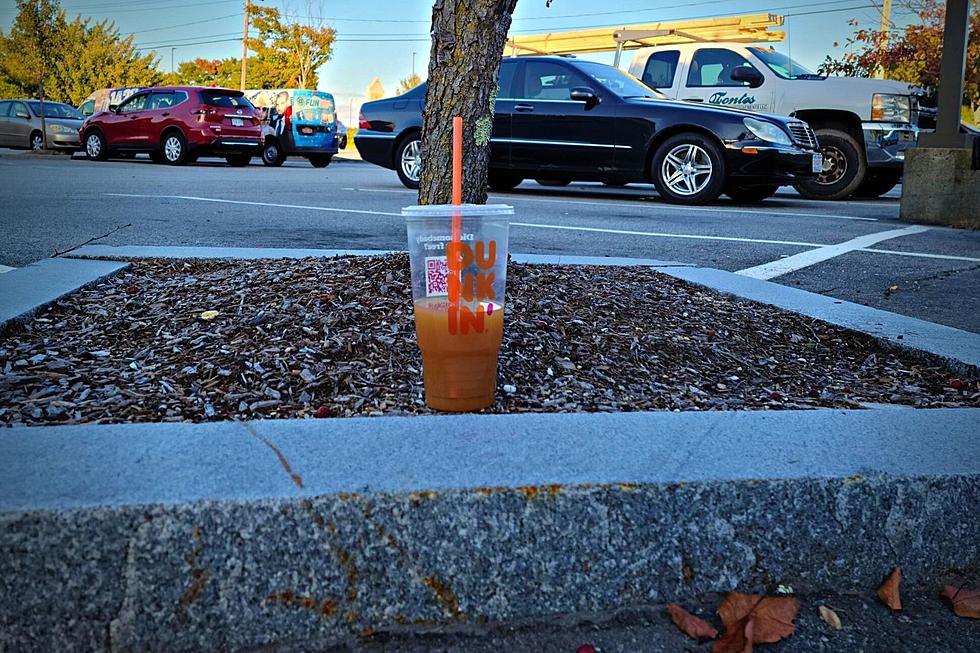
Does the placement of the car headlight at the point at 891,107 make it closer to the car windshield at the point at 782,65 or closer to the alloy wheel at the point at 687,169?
the car windshield at the point at 782,65

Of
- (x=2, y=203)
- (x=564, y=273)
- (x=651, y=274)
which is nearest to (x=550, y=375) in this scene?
(x=564, y=273)

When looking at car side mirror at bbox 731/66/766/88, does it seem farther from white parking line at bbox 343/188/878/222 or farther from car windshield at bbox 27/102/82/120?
car windshield at bbox 27/102/82/120

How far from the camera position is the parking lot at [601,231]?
207 inches

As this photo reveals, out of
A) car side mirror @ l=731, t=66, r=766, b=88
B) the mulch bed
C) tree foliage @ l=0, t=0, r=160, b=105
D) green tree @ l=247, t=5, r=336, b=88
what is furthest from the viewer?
green tree @ l=247, t=5, r=336, b=88

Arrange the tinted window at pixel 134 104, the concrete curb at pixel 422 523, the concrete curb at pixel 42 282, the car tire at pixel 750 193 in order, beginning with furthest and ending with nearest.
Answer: the tinted window at pixel 134 104
the car tire at pixel 750 193
the concrete curb at pixel 42 282
the concrete curb at pixel 422 523

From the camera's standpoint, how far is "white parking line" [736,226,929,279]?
17.8 ft

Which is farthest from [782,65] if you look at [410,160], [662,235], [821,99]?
[662,235]

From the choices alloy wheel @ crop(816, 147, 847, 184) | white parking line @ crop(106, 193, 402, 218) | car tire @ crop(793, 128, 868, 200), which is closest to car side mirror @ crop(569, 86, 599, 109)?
car tire @ crop(793, 128, 868, 200)

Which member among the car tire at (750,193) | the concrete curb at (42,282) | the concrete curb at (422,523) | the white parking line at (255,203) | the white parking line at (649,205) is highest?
the car tire at (750,193)

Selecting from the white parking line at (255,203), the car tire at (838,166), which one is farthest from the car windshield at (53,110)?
the car tire at (838,166)

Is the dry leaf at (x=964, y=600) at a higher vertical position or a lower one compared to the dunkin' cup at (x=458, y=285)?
lower

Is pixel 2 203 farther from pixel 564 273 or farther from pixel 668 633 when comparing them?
pixel 668 633

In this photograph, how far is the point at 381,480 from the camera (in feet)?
5.49

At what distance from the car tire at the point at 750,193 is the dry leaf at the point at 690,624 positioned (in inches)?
364
